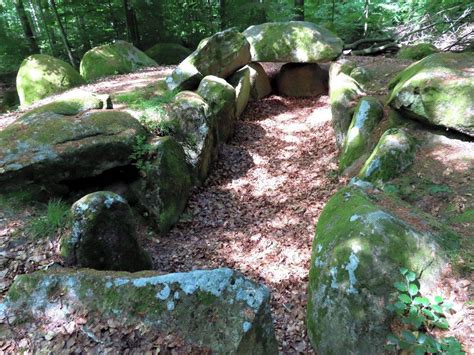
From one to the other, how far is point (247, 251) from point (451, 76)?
4220mm

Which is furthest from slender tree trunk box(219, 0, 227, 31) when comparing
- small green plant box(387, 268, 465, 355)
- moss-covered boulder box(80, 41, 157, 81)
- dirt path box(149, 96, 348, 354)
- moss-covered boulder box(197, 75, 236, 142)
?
small green plant box(387, 268, 465, 355)

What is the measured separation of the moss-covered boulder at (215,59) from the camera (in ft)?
26.1

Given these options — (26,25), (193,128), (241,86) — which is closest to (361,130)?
(193,128)

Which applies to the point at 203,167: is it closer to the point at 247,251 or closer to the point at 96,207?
the point at 247,251

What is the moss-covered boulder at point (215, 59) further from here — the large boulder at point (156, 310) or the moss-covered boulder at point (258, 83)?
the large boulder at point (156, 310)

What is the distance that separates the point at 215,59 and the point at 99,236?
242 inches

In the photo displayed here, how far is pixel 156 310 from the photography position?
2.80 m

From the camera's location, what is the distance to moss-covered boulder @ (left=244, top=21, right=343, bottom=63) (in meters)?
9.45

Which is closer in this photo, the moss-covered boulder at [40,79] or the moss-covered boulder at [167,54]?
the moss-covered boulder at [40,79]

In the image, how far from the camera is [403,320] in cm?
276

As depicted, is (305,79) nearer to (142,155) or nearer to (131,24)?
(142,155)

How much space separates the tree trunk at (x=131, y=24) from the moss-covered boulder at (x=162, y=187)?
10.7 metres

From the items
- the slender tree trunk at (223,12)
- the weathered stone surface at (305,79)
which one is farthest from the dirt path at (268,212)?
the slender tree trunk at (223,12)

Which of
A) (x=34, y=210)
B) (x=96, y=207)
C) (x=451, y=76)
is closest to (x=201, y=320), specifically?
(x=96, y=207)
